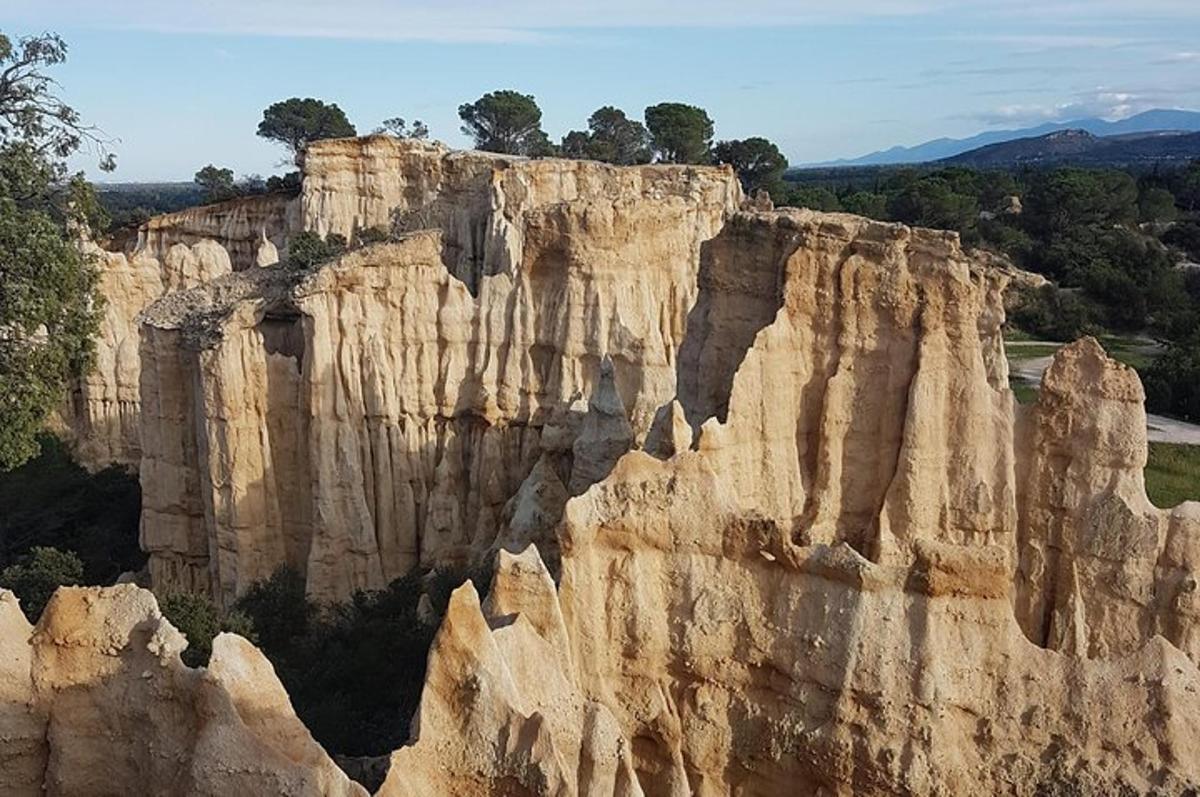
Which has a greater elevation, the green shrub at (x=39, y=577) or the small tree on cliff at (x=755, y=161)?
the small tree on cliff at (x=755, y=161)

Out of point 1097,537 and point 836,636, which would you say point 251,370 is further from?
point 1097,537

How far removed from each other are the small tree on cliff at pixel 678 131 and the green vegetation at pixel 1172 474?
142ft

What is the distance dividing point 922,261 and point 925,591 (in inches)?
162

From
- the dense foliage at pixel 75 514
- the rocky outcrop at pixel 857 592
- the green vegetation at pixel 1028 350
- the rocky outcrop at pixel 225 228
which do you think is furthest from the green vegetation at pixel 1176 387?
the rocky outcrop at pixel 225 228

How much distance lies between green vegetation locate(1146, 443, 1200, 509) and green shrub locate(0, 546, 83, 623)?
24.3 metres

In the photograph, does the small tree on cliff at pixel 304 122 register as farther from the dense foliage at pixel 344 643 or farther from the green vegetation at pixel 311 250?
the dense foliage at pixel 344 643

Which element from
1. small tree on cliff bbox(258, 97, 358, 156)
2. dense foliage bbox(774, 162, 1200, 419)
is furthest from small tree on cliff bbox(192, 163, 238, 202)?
dense foliage bbox(774, 162, 1200, 419)

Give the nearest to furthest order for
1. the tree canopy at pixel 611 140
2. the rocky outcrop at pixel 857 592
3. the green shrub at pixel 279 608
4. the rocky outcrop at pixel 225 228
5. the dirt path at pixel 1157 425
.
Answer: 1. the rocky outcrop at pixel 857 592
2. the green shrub at pixel 279 608
3. the dirt path at pixel 1157 425
4. the rocky outcrop at pixel 225 228
5. the tree canopy at pixel 611 140

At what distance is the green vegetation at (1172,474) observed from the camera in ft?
86.4

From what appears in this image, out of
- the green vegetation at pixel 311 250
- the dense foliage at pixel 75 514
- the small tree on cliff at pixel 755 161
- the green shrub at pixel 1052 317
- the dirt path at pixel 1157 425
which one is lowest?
the dense foliage at pixel 75 514

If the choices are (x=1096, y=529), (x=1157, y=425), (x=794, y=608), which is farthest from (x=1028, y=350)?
(x=794, y=608)

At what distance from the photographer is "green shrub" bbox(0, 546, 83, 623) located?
66.8ft

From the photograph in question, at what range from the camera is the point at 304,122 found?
7250cm

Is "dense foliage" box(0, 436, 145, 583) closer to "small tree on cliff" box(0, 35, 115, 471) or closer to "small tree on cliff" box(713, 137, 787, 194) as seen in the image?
"small tree on cliff" box(0, 35, 115, 471)
